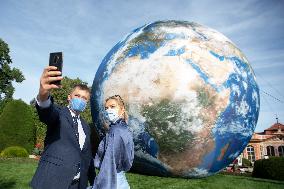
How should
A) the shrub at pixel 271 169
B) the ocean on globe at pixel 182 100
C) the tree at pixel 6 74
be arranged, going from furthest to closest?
the tree at pixel 6 74
the shrub at pixel 271 169
the ocean on globe at pixel 182 100

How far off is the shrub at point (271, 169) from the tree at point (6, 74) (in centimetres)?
3200

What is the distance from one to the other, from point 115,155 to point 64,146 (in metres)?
0.55

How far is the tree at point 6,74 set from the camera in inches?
1495

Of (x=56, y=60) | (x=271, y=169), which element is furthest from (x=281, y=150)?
(x=56, y=60)

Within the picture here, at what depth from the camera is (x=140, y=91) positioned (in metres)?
5.43

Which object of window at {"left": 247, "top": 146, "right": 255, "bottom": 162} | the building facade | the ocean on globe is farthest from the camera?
window at {"left": 247, "top": 146, "right": 255, "bottom": 162}

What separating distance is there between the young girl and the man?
24 cm

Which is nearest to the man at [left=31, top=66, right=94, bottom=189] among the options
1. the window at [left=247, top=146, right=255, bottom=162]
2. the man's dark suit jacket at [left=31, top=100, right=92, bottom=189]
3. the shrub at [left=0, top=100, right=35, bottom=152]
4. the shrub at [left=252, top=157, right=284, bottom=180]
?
the man's dark suit jacket at [left=31, top=100, right=92, bottom=189]

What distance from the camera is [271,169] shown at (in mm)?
14742

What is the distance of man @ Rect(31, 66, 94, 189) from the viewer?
3.07m

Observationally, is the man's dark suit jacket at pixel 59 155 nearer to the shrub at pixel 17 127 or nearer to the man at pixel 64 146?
the man at pixel 64 146

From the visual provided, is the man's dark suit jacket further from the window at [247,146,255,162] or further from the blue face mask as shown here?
the window at [247,146,255,162]

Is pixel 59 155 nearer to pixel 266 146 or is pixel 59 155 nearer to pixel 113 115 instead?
pixel 113 115

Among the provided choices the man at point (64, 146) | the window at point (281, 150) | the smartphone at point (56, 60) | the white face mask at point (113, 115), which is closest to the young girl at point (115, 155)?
the white face mask at point (113, 115)
